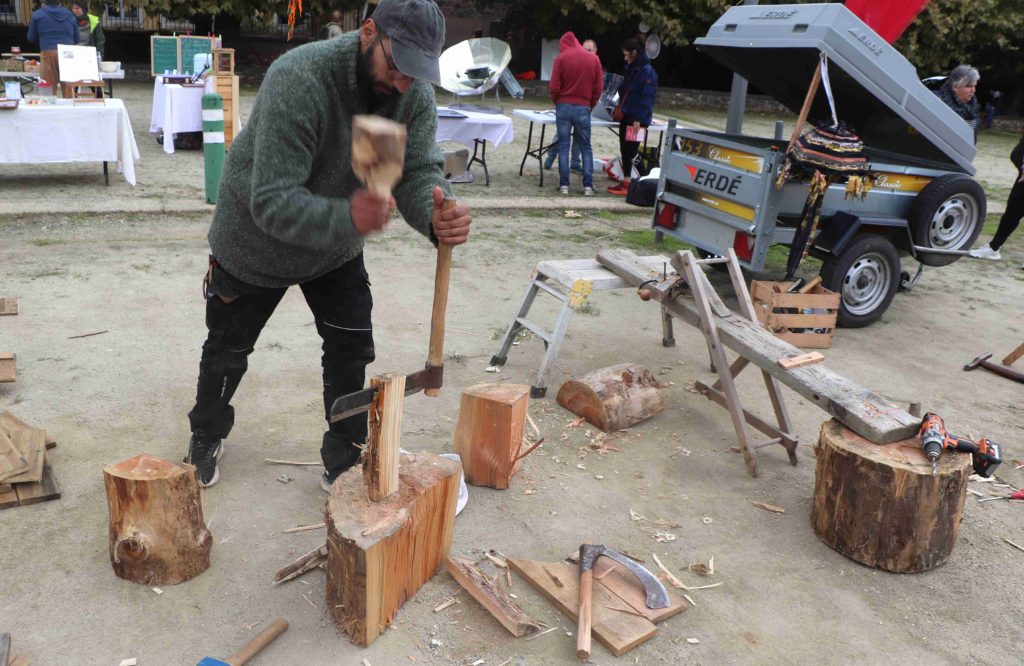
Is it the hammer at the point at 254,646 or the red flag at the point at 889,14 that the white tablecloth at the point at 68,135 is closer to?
the red flag at the point at 889,14

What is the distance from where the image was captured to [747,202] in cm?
605

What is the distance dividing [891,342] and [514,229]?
12.2 feet

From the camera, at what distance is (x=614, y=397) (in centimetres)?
432

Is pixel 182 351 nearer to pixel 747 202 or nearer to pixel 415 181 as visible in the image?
pixel 415 181

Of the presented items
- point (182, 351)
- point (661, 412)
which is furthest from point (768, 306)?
point (182, 351)

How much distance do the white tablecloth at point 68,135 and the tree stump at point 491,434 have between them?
6.44 meters

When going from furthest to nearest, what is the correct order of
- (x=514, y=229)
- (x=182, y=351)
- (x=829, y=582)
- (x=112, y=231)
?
(x=514, y=229), (x=112, y=231), (x=182, y=351), (x=829, y=582)

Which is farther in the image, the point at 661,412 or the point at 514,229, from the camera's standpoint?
the point at 514,229

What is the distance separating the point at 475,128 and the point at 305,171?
767 cm

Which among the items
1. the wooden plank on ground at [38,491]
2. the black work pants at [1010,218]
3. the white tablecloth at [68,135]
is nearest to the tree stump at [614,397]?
the wooden plank on ground at [38,491]

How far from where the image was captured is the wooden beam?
270 cm

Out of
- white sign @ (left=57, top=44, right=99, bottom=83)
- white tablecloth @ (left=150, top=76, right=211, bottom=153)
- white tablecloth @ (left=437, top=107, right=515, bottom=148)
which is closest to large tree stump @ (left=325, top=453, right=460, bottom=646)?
white tablecloth @ (left=437, top=107, right=515, bottom=148)

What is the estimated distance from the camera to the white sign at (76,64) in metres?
10.5

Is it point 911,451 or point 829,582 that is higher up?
point 911,451
